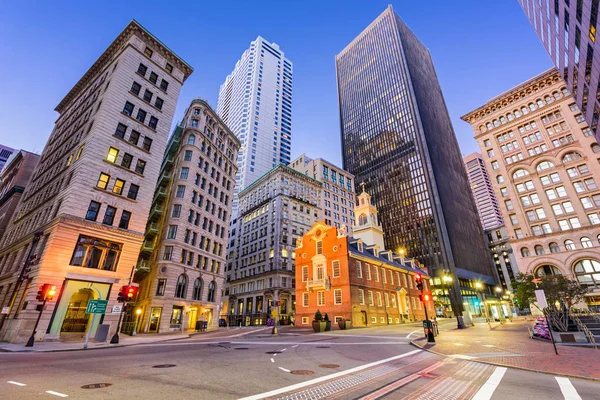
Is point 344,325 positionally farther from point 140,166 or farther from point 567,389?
point 140,166

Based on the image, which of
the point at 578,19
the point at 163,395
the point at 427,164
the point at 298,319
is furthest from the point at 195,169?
the point at 427,164

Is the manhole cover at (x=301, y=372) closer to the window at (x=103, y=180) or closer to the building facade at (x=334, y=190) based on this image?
the window at (x=103, y=180)

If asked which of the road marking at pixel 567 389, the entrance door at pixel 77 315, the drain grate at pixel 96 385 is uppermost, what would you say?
the entrance door at pixel 77 315

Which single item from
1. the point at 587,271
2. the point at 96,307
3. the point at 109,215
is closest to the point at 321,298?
the point at 96,307

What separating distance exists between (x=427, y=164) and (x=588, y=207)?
56094mm

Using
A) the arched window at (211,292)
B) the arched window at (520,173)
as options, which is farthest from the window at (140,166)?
the arched window at (520,173)

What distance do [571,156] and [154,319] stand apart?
81.5 metres

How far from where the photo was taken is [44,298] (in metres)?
17.9

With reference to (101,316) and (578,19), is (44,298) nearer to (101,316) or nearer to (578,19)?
(101,316)

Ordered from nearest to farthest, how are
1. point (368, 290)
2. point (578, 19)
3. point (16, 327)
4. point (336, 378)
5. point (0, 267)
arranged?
point (336, 378), point (16, 327), point (578, 19), point (0, 267), point (368, 290)

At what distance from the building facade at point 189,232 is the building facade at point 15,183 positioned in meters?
24.7

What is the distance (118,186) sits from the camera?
28125mm

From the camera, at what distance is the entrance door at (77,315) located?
23.7 metres

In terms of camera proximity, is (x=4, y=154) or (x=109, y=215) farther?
(x=4, y=154)
